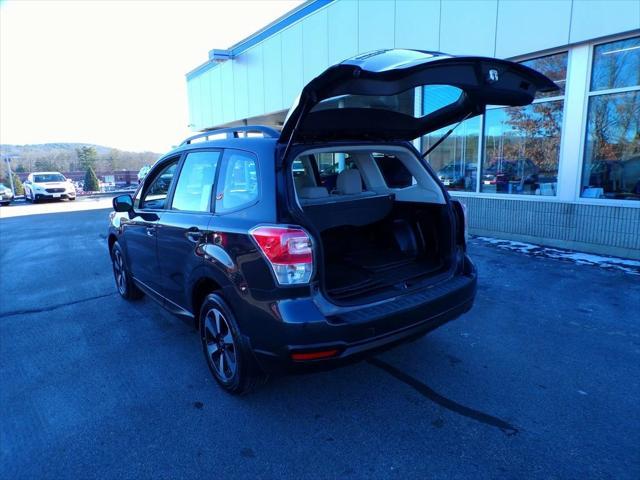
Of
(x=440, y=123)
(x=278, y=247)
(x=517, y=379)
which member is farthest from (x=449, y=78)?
(x=517, y=379)

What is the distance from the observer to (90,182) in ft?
116

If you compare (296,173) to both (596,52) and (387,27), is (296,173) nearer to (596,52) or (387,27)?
(596,52)

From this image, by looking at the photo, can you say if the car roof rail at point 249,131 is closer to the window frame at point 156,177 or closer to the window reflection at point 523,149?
the window frame at point 156,177

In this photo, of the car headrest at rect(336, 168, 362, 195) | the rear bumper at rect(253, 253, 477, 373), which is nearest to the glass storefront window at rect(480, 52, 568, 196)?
the car headrest at rect(336, 168, 362, 195)

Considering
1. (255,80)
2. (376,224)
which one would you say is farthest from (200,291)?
(255,80)

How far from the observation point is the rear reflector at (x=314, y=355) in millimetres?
2316

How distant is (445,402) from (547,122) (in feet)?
21.5

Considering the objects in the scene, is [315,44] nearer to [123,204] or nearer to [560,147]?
[560,147]

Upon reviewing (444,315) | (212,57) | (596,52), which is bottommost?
(444,315)

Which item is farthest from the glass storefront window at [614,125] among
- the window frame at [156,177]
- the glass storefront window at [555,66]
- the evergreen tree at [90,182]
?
the evergreen tree at [90,182]

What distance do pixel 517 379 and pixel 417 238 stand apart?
133cm

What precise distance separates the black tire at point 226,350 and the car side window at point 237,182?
651 mm

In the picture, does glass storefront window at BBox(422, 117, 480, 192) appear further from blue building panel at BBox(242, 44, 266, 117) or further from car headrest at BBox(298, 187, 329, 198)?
blue building panel at BBox(242, 44, 266, 117)

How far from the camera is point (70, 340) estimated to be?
13.0ft
